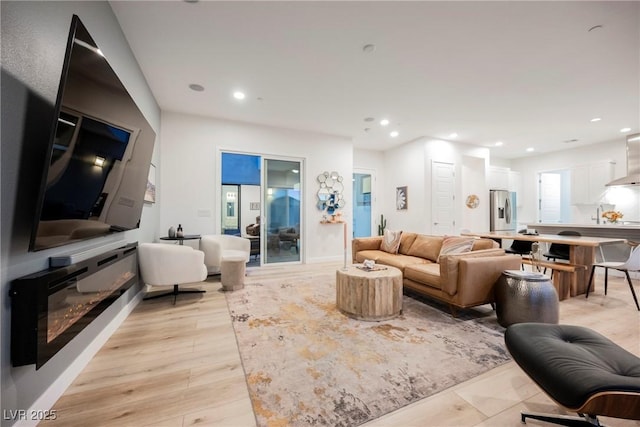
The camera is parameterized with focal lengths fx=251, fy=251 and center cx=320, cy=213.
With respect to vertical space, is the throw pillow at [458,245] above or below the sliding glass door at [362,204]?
below

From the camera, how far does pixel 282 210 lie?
5.39 metres

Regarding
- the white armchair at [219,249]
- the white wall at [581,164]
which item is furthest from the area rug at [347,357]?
the white wall at [581,164]

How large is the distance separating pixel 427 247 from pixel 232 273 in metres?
2.81

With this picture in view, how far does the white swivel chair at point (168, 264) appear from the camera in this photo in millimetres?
2836

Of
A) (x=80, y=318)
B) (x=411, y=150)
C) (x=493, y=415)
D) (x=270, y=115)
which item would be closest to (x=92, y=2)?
(x=80, y=318)

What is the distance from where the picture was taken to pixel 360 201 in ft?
23.4

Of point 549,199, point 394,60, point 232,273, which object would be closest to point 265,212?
point 232,273

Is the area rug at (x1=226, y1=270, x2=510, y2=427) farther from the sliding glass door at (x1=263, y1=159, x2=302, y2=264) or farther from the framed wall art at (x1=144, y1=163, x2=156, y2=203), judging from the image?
the sliding glass door at (x1=263, y1=159, x2=302, y2=264)

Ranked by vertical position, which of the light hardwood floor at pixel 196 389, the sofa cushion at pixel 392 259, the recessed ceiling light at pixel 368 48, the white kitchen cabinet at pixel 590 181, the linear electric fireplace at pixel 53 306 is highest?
the recessed ceiling light at pixel 368 48

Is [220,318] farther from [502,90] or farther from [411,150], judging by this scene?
[411,150]

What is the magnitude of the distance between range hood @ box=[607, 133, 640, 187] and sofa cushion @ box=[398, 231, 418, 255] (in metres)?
4.65

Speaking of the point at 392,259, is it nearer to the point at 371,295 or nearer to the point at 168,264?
the point at 371,295

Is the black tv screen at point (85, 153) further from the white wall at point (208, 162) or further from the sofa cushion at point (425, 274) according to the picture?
the sofa cushion at point (425, 274)

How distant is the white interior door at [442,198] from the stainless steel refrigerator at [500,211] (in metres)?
1.44
